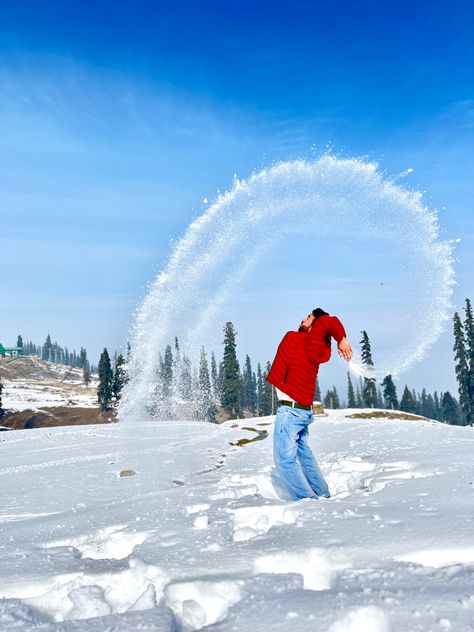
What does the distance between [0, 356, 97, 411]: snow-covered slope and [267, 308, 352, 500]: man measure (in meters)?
74.1

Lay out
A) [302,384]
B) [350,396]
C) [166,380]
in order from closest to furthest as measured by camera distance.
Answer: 1. [302,384]
2. [166,380]
3. [350,396]

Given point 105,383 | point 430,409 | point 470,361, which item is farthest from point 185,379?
point 430,409

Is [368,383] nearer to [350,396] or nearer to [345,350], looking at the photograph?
[350,396]

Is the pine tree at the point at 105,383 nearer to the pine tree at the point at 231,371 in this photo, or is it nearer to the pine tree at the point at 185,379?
the pine tree at the point at 185,379

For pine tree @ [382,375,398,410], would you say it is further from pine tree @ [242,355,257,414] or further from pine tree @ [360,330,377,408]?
pine tree @ [242,355,257,414]

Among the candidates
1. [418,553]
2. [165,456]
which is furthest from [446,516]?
[165,456]

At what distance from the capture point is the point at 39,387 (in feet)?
370

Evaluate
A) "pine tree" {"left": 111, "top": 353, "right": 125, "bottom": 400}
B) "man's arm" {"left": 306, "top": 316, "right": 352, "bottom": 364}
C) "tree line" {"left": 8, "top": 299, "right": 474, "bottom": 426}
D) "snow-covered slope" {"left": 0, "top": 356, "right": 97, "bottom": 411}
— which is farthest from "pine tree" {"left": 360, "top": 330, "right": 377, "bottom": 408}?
"man's arm" {"left": 306, "top": 316, "right": 352, "bottom": 364}

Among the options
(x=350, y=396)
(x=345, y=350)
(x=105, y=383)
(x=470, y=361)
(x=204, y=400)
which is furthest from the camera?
(x=350, y=396)

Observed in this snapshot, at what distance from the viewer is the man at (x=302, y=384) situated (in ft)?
18.0

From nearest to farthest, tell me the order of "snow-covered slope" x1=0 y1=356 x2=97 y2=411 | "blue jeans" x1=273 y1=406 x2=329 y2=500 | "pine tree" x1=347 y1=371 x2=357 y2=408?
"blue jeans" x1=273 y1=406 x2=329 y2=500, "snow-covered slope" x1=0 y1=356 x2=97 y2=411, "pine tree" x1=347 y1=371 x2=357 y2=408

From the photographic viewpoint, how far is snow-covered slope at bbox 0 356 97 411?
265 ft

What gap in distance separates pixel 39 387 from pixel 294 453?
390 feet

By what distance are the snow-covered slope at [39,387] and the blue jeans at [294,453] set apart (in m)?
74.1
